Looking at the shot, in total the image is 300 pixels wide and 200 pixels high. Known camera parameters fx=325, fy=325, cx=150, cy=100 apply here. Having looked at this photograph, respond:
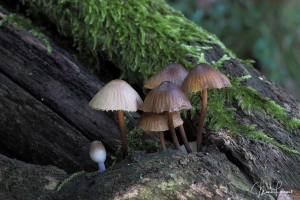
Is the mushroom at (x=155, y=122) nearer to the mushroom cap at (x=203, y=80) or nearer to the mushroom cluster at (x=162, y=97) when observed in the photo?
the mushroom cluster at (x=162, y=97)

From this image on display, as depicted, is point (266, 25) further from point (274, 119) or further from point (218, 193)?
point (218, 193)

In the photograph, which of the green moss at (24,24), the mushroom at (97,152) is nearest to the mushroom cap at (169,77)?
the mushroom at (97,152)

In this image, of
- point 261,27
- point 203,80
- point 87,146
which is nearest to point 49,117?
point 87,146

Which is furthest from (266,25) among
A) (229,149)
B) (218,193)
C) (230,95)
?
(218,193)

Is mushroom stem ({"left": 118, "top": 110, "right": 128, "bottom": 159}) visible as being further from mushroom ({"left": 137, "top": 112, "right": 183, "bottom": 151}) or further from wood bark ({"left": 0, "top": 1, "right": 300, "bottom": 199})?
wood bark ({"left": 0, "top": 1, "right": 300, "bottom": 199})

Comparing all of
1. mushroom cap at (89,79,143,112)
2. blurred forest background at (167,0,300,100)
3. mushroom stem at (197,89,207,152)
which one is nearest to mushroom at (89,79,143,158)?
mushroom cap at (89,79,143,112)

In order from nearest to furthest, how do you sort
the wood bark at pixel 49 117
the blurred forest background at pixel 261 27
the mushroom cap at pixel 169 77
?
the mushroom cap at pixel 169 77
the wood bark at pixel 49 117
the blurred forest background at pixel 261 27
